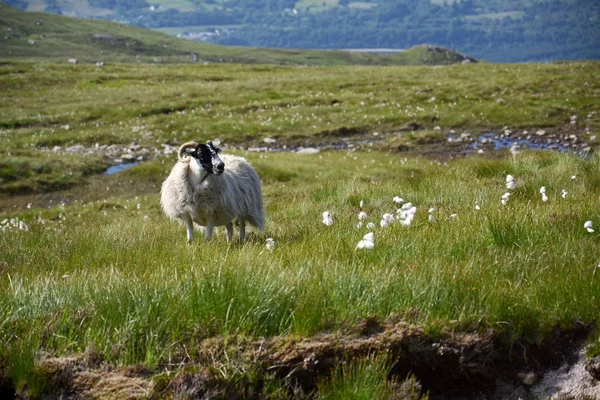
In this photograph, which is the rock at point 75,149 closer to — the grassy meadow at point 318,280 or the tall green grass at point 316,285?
the grassy meadow at point 318,280

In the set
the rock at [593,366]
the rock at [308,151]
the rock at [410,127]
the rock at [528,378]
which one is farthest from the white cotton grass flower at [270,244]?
the rock at [410,127]

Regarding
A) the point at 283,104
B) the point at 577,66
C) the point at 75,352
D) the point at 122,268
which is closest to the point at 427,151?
the point at 283,104

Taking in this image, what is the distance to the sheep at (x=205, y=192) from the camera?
10.4m

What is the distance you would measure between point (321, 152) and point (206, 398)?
29.0m

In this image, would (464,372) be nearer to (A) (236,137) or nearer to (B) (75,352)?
(B) (75,352)

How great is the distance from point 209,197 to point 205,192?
4.4 inches

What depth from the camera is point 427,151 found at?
108ft

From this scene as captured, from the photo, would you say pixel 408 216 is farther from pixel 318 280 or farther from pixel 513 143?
pixel 513 143

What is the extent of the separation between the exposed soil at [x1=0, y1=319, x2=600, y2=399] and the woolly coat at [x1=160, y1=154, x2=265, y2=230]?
589 cm

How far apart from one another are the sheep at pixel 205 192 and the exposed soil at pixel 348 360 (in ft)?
18.1

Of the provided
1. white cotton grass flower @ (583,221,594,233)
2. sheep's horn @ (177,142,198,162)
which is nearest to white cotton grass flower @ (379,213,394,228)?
white cotton grass flower @ (583,221,594,233)

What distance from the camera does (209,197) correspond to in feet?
34.9

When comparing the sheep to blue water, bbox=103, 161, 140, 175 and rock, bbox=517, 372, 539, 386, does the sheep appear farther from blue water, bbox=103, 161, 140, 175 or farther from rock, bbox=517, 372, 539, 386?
blue water, bbox=103, 161, 140, 175

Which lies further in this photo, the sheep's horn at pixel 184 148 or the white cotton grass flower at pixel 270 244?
the sheep's horn at pixel 184 148
